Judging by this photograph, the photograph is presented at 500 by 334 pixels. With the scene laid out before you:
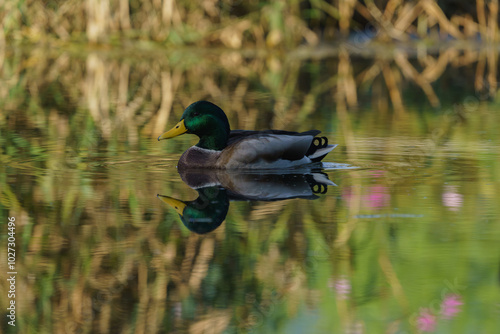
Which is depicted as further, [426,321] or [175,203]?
[175,203]

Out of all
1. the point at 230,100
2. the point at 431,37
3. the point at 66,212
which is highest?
the point at 431,37

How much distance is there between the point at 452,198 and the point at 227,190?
53.8 inches

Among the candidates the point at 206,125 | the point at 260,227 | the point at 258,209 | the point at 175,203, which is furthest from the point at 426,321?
the point at 206,125

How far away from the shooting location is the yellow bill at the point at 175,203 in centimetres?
591

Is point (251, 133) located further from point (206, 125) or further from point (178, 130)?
point (178, 130)

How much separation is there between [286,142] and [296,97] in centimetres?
536

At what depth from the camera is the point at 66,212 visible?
5816 millimetres

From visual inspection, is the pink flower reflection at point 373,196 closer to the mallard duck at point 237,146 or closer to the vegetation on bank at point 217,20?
the mallard duck at point 237,146

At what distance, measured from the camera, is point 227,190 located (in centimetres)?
657

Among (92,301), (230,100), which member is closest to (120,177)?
(92,301)

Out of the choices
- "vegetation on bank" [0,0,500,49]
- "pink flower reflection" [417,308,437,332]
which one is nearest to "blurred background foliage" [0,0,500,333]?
"pink flower reflection" [417,308,437,332]

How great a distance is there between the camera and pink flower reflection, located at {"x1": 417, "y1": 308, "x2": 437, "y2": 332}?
372cm

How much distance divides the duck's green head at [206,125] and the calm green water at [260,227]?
31 centimetres

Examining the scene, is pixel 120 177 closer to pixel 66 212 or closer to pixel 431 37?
pixel 66 212
